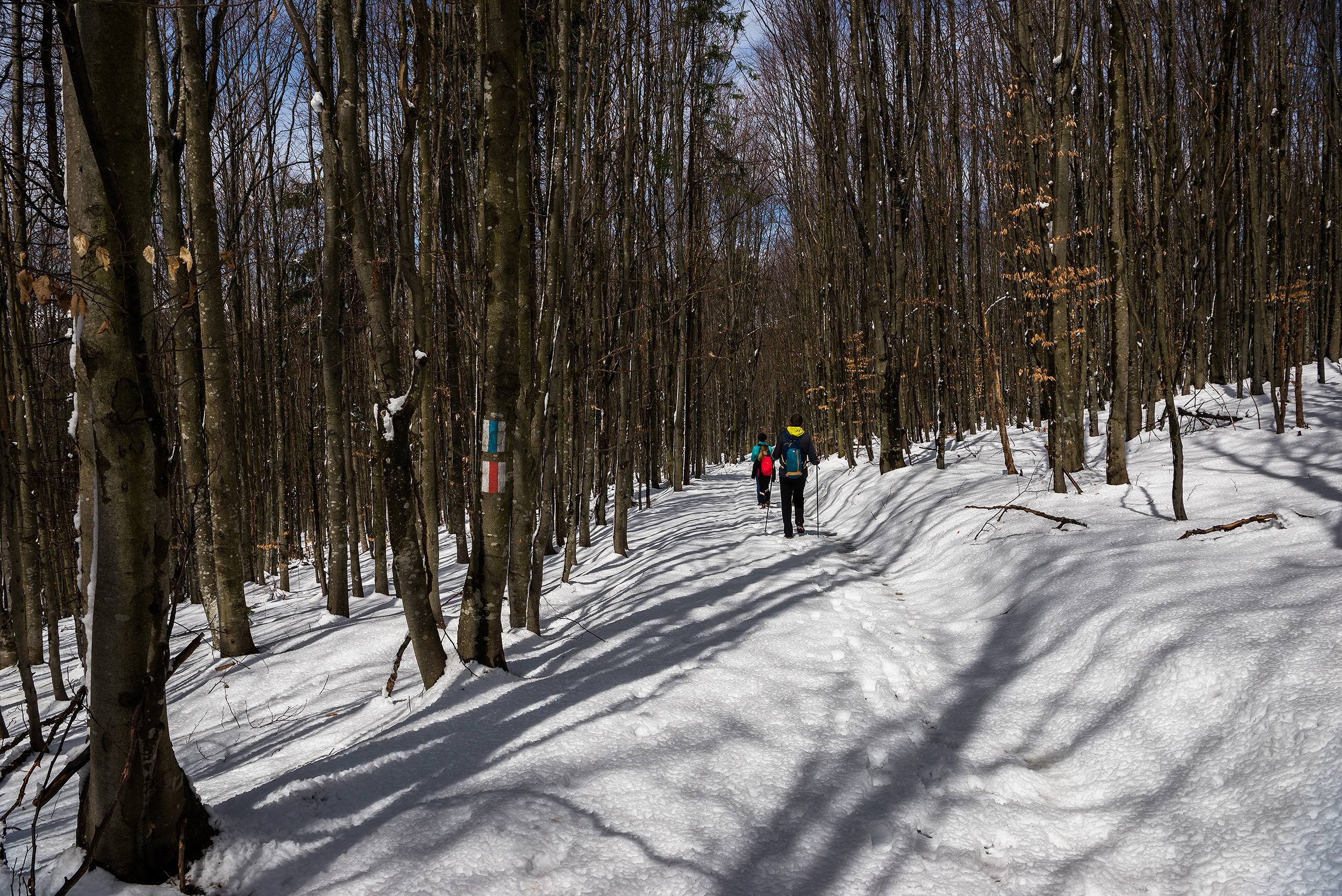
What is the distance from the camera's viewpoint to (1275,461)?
8539mm

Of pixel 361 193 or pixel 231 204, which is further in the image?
pixel 231 204

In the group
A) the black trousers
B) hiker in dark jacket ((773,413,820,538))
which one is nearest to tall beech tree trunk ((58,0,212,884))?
hiker in dark jacket ((773,413,820,538))

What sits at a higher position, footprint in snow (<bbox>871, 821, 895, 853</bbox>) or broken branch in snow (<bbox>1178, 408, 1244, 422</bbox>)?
broken branch in snow (<bbox>1178, 408, 1244, 422</bbox>)

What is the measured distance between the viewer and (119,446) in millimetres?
2314

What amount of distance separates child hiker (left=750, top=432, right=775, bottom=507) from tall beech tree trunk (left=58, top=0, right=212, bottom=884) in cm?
1084

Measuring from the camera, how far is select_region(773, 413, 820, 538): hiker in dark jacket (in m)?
11.0

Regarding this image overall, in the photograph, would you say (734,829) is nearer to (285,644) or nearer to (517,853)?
(517,853)

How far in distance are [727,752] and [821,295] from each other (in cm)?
1956

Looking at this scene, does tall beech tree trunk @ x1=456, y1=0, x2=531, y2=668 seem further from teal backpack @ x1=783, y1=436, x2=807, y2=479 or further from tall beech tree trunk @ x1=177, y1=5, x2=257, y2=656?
teal backpack @ x1=783, y1=436, x2=807, y2=479

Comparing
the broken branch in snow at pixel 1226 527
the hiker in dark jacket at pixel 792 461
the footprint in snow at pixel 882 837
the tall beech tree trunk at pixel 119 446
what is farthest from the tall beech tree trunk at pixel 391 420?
the hiker in dark jacket at pixel 792 461

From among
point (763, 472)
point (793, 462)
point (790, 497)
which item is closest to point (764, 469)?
point (763, 472)

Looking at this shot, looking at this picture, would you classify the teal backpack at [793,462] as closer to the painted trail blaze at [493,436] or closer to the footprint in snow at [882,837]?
the painted trail blaze at [493,436]

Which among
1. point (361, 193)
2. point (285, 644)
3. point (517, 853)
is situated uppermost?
point (361, 193)

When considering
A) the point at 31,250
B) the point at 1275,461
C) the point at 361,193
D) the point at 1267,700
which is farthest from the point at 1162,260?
the point at 31,250
